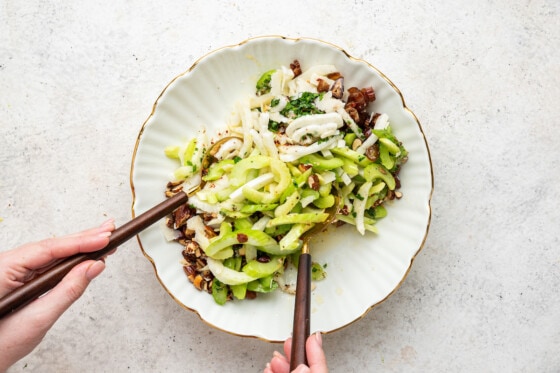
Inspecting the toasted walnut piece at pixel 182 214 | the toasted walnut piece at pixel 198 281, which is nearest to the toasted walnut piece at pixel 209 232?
the toasted walnut piece at pixel 182 214

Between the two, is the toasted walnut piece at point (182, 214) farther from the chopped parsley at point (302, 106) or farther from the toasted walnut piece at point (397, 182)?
the toasted walnut piece at point (397, 182)

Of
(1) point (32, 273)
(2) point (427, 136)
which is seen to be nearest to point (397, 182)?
(2) point (427, 136)

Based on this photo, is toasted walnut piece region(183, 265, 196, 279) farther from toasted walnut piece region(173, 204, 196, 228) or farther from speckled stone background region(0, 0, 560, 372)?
speckled stone background region(0, 0, 560, 372)

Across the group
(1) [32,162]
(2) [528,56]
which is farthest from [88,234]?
(2) [528,56]

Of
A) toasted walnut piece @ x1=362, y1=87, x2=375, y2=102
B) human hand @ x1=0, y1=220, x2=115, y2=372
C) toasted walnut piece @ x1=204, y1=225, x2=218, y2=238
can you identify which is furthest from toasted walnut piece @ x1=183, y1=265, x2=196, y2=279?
toasted walnut piece @ x1=362, y1=87, x2=375, y2=102

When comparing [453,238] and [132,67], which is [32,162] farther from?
[453,238]

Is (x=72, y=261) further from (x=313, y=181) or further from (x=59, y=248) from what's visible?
(x=313, y=181)

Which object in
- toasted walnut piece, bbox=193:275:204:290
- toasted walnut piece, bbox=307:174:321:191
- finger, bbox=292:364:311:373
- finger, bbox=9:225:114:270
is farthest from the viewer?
toasted walnut piece, bbox=193:275:204:290
